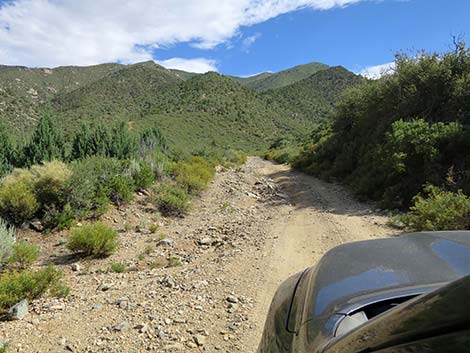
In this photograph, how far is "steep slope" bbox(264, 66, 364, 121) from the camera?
79125mm

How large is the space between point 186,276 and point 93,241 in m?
2.73

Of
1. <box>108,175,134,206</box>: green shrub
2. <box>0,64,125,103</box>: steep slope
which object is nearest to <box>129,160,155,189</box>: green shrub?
<box>108,175,134,206</box>: green shrub

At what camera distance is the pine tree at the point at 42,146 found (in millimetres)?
12977

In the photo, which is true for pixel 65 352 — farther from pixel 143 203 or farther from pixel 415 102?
pixel 415 102

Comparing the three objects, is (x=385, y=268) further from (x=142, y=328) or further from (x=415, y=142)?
(x=415, y=142)

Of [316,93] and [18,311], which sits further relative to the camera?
[316,93]

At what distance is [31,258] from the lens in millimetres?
6879

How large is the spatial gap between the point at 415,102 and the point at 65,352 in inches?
610

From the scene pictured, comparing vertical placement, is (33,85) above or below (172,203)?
above

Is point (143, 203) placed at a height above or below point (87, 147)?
below

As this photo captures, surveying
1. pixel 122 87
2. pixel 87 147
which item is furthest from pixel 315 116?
pixel 87 147

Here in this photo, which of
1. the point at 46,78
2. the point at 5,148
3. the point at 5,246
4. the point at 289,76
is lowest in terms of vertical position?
the point at 5,246

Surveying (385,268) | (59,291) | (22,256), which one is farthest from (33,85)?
(385,268)

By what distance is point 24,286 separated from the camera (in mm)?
4973
